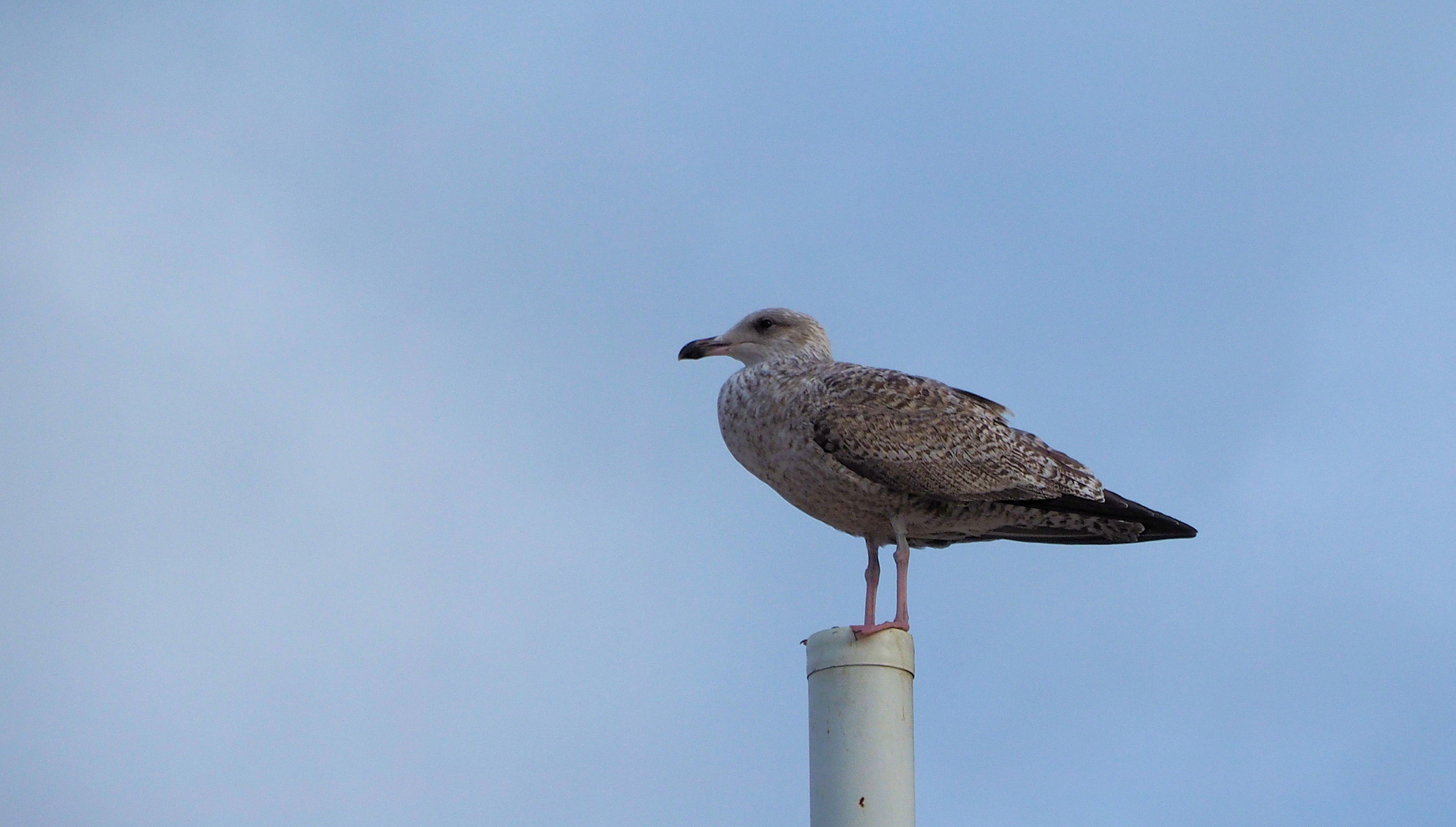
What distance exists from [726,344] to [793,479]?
5.49ft

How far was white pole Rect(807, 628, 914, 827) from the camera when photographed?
6.55 metres

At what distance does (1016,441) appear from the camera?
380 inches

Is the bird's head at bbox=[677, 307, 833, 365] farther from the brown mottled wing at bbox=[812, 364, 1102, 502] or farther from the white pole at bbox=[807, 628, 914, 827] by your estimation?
the white pole at bbox=[807, 628, 914, 827]

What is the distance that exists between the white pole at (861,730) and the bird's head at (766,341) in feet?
11.6

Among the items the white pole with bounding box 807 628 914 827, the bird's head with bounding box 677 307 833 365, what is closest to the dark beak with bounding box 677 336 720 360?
the bird's head with bounding box 677 307 833 365

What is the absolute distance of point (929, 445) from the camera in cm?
923

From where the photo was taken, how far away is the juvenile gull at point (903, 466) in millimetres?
8984

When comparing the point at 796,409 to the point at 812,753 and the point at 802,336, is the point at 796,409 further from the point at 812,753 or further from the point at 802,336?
the point at 812,753

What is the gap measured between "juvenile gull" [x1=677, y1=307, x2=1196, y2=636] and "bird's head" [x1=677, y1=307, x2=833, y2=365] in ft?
1.58

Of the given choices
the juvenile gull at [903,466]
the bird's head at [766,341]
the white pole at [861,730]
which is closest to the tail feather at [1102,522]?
the juvenile gull at [903,466]

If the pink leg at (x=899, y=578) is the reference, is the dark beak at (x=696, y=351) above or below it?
above

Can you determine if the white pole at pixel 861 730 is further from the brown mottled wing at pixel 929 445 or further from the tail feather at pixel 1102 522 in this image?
the tail feather at pixel 1102 522

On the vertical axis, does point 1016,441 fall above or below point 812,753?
above

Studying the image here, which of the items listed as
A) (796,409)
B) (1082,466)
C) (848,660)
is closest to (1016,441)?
(1082,466)
